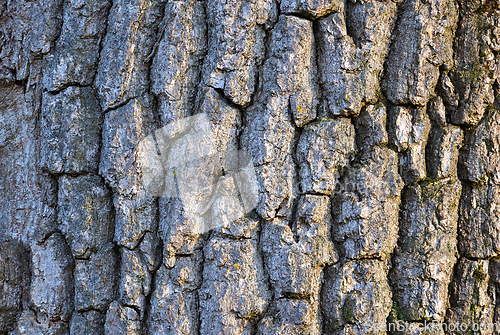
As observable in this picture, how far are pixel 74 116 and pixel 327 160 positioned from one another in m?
1.10

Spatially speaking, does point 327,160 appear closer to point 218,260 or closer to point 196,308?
point 218,260

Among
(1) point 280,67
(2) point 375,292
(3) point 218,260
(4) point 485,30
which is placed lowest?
(2) point 375,292

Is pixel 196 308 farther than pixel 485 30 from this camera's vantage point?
No

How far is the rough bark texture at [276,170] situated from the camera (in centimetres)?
148

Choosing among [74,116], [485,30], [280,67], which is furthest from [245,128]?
[485,30]

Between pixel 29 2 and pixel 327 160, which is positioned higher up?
pixel 29 2

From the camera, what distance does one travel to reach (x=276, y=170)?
4.87ft

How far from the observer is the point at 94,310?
1.53 metres

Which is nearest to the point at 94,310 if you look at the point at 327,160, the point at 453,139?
the point at 327,160

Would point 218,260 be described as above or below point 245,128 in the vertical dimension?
below

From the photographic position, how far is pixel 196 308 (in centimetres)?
150

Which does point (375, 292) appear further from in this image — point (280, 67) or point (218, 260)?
point (280, 67)

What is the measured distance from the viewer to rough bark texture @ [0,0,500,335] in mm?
1480

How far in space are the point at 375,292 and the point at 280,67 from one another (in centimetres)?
103
